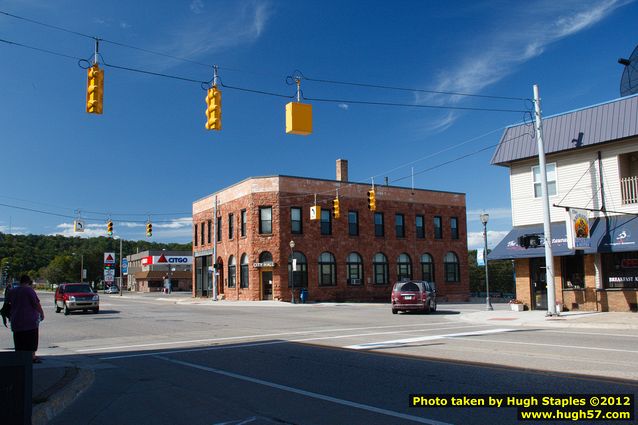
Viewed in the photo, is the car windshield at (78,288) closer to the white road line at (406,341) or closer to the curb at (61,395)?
the white road line at (406,341)

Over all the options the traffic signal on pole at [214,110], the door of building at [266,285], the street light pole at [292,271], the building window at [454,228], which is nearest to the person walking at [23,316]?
the traffic signal on pole at [214,110]

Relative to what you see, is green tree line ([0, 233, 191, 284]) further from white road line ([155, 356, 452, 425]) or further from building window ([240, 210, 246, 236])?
white road line ([155, 356, 452, 425])

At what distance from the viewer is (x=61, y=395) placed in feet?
26.8

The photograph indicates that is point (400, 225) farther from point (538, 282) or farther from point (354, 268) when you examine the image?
point (538, 282)

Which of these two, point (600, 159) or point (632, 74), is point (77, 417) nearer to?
point (600, 159)

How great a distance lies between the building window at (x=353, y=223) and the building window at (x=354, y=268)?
70.1 inches

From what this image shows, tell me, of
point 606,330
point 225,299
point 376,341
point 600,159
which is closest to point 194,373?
point 376,341

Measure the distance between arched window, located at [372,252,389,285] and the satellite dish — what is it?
25379mm

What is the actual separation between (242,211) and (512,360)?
118 ft

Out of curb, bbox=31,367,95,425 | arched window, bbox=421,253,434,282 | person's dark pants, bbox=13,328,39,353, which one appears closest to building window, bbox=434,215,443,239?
arched window, bbox=421,253,434,282

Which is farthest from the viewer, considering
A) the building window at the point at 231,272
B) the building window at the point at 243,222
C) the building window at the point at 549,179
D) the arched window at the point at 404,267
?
the arched window at the point at 404,267

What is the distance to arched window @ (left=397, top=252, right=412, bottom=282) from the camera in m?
49.0

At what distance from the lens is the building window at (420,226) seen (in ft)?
165

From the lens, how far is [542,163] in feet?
72.0
